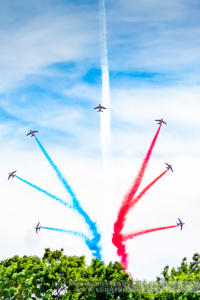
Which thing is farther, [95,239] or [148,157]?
[95,239]

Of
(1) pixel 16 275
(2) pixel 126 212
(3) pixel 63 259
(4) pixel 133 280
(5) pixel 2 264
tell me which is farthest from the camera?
(2) pixel 126 212

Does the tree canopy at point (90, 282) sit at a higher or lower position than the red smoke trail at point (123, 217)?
lower

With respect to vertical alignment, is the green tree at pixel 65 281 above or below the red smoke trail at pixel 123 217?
below

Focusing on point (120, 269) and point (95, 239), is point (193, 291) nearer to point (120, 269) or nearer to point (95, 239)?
point (120, 269)

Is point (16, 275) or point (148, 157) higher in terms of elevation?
point (148, 157)

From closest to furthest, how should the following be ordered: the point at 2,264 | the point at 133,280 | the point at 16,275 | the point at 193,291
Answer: the point at 193,291, the point at 133,280, the point at 16,275, the point at 2,264

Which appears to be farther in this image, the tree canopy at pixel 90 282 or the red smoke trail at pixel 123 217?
the red smoke trail at pixel 123 217

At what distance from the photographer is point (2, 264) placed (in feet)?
275

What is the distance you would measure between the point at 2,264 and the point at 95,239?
1761 centimetres

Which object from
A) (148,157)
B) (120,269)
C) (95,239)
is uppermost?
(148,157)

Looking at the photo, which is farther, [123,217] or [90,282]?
[123,217]

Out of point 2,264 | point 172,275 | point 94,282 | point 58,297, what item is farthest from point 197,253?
point 2,264

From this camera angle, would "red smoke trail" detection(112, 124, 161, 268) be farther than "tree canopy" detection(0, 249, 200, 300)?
Yes

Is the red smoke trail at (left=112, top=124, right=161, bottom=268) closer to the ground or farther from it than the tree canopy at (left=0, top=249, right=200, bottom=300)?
farther from it
